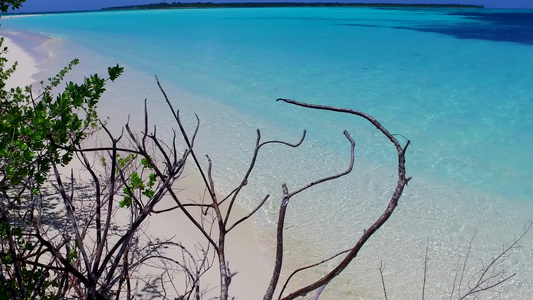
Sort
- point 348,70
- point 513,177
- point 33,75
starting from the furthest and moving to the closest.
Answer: point 348,70 < point 33,75 < point 513,177

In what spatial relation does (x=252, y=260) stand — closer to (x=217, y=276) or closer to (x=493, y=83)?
(x=217, y=276)

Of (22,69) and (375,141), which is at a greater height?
(22,69)

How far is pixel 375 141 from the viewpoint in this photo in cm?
603

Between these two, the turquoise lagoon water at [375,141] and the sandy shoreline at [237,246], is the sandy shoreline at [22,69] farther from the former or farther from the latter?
the sandy shoreline at [237,246]

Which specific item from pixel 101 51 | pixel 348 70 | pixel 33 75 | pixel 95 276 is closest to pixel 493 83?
pixel 348 70

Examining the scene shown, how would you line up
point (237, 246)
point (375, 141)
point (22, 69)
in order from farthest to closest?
1. point (22, 69)
2. point (375, 141)
3. point (237, 246)

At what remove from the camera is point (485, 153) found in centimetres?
593

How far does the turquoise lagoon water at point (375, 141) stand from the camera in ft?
11.5

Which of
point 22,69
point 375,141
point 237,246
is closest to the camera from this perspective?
point 237,246

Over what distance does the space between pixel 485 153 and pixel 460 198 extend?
5.79ft

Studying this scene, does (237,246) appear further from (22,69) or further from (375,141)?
(22,69)

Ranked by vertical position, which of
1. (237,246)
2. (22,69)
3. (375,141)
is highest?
(22,69)

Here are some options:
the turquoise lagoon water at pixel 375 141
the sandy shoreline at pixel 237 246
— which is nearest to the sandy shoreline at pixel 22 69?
the turquoise lagoon water at pixel 375 141

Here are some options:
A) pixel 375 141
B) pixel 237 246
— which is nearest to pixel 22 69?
pixel 375 141
